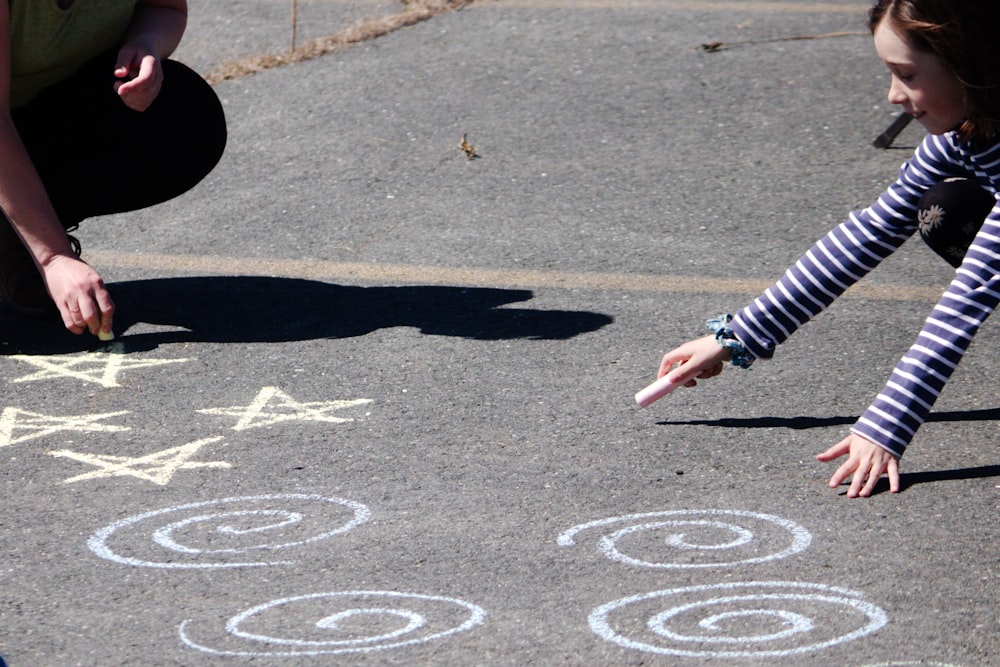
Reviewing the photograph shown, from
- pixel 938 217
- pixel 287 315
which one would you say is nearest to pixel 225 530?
pixel 287 315

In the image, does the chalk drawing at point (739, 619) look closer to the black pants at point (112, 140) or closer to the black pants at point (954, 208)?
the black pants at point (954, 208)

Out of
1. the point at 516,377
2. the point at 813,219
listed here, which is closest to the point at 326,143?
the point at 813,219

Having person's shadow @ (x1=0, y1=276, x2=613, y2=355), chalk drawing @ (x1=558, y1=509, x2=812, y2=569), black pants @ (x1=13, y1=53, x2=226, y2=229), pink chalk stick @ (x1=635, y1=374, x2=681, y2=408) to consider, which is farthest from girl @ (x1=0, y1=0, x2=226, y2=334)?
chalk drawing @ (x1=558, y1=509, x2=812, y2=569)

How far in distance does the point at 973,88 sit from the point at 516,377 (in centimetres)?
123

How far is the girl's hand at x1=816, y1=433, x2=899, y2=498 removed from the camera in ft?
8.59

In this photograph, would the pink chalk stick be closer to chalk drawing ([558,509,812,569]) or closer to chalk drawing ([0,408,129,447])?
chalk drawing ([558,509,812,569])

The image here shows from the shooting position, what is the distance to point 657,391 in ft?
9.62

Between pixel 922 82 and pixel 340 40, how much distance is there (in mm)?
4256

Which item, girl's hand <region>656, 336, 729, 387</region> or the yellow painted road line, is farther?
the yellow painted road line

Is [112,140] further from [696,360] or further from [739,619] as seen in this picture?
[739,619]

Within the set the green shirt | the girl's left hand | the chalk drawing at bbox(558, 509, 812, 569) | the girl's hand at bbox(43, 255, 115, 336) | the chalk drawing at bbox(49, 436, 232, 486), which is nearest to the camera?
the chalk drawing at bbox(558, 509, 812, 569)

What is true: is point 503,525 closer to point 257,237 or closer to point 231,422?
point 231,422

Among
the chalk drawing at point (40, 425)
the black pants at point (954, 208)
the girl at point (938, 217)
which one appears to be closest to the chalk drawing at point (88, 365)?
the chalk drawing at point (40, 425)

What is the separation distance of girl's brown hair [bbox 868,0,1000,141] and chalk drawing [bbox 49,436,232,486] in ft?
5.07
